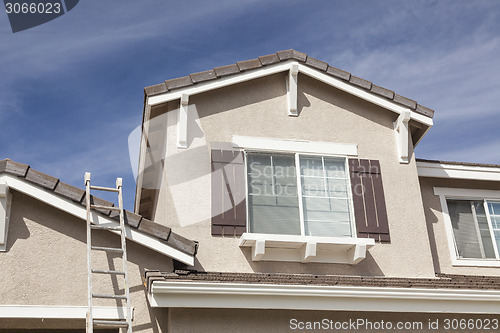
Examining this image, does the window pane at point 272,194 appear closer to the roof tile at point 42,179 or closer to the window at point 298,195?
the window at point 298,195

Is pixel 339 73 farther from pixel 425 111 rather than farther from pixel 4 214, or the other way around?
pixel 4 214

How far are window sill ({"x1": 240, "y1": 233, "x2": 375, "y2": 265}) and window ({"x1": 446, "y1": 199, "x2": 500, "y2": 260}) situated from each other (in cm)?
272

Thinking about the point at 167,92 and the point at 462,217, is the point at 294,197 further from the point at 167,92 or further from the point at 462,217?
the point at 462,217

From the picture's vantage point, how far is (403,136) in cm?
1066

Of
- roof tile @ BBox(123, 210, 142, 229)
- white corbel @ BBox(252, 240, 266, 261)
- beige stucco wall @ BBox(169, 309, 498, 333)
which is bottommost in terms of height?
beige stucco wall @ BBox(169, 309, 498, 333)

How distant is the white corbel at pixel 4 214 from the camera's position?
26.3 ft

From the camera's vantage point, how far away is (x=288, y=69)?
35.0ft

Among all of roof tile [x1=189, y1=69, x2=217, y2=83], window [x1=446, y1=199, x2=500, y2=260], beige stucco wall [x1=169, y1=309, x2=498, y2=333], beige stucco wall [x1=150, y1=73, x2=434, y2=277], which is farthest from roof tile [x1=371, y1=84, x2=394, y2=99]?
beige stucco wall [x1=169, y1=309, x2=498, y2=333]

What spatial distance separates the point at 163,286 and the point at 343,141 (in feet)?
15.3

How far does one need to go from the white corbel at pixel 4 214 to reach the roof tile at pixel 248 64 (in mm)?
4528

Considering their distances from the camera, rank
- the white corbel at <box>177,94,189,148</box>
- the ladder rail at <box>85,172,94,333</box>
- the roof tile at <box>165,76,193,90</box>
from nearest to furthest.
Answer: the ladder rail at <box>85,172,94,333</box> → the white corbel at <box>177,94,189,148</box> → the roof tile at <box>165,76,193,90</box>

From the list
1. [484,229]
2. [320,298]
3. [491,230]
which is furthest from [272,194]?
[491,230]

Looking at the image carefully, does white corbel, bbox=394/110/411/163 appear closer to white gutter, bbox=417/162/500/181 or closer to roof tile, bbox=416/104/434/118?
roof tile, bbox=416/104/434/118

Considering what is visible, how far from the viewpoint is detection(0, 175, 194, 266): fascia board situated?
26.7 ft
